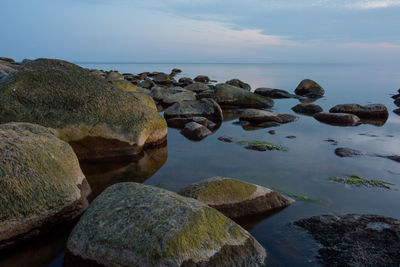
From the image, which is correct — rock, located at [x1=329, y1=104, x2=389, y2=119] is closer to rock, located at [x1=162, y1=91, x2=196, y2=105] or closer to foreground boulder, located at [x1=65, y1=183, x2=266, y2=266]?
rock, located at [x1=162, y1=91, x2=196, y2=105]

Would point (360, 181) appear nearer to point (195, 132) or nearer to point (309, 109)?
point (195, 132)

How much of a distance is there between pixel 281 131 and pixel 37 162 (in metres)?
10.0

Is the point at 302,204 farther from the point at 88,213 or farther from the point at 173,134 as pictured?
the point at 173,134

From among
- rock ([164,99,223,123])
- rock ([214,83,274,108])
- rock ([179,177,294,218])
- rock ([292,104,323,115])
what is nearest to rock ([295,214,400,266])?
rock ([179,177,294,218])

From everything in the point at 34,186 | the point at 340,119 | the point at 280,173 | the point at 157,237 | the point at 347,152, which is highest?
the point at 34,186

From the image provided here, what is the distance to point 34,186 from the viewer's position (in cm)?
470

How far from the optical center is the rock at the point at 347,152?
9.35m

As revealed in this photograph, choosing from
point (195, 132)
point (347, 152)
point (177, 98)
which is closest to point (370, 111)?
point (347, 152)

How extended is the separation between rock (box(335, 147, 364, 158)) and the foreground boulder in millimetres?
6271

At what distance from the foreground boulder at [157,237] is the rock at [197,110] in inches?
406

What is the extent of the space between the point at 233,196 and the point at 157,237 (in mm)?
2100

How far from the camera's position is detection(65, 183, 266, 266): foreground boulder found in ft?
11.7

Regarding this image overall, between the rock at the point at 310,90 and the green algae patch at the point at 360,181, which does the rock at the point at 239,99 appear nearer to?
the rock at the point at 310,90

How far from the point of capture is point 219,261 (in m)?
3.67
